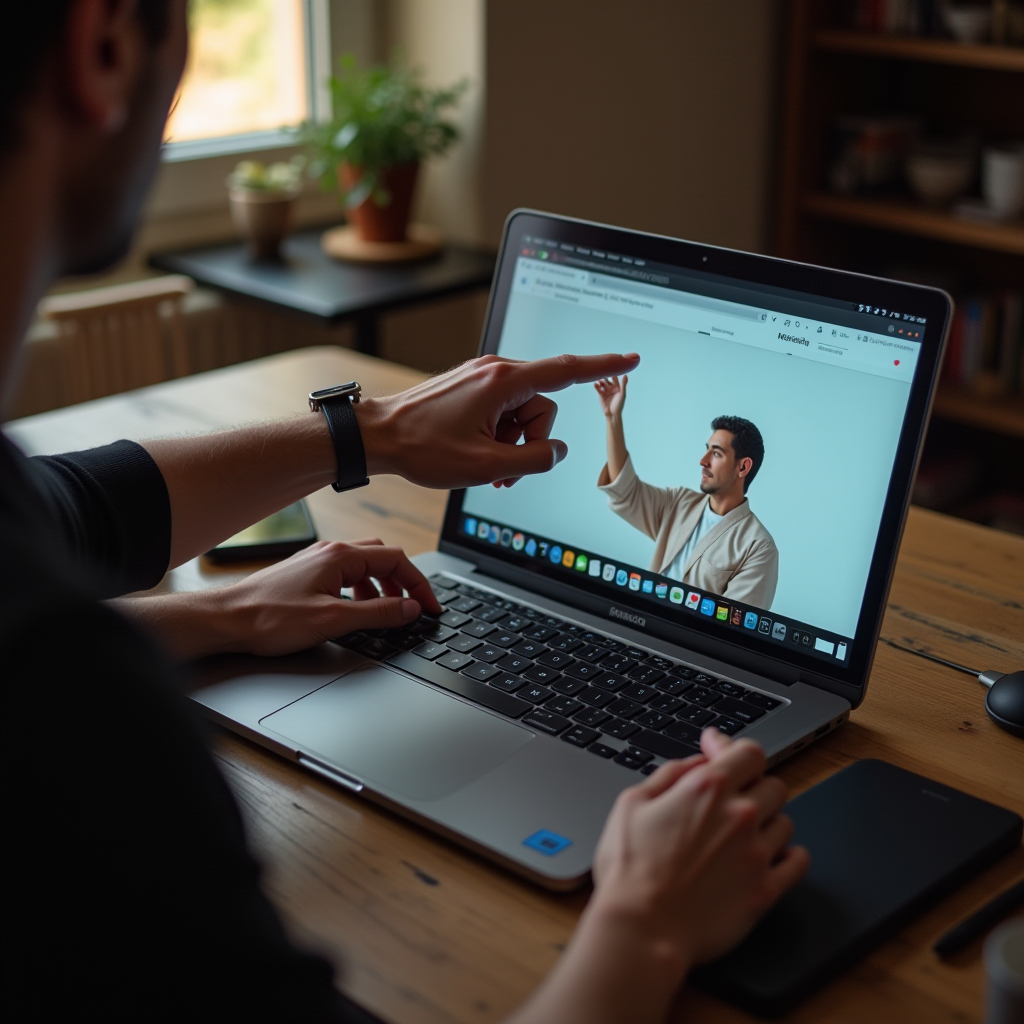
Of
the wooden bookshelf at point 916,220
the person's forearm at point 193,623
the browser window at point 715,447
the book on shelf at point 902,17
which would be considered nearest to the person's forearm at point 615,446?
the browser window at point 715,447

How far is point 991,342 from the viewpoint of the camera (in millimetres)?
2967

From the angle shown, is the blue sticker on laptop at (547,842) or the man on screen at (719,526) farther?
the man on screen at (719,526)

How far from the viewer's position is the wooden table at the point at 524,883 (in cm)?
68

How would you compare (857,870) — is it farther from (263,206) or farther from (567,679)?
(263,206)

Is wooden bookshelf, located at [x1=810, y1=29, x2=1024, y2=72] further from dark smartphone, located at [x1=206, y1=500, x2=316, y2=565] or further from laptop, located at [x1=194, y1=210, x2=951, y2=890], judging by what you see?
dark smartphone, located at [x1=206, y1=500, x2=316, y2=565]

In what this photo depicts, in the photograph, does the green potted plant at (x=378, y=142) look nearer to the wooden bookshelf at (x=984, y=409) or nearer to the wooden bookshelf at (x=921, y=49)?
the wooden bookshelf at (x=921, y=49)

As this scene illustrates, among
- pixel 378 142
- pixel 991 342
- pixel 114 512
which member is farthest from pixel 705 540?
pixel 991 342

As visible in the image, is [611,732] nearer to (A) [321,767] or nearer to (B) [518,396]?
(A) [321,767]

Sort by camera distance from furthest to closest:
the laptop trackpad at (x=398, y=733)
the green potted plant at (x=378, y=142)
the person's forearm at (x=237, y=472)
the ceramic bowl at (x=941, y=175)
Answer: the ceramic bowl at (x=941, y=175) → the green potted plant at (x=378, y=142) → the person's forearm at (x=237, y=472) → the laptop trackpad at (x=398, y=733)

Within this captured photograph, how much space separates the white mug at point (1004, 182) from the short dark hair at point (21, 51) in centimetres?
259

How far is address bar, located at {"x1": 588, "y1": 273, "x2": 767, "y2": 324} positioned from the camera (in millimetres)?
978

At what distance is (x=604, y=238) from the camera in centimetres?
106

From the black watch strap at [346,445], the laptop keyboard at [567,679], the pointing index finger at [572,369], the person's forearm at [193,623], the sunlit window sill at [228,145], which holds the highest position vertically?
the sunlit window sill at [228,145]

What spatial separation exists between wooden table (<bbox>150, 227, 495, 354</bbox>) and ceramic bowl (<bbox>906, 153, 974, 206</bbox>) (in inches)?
42.6
